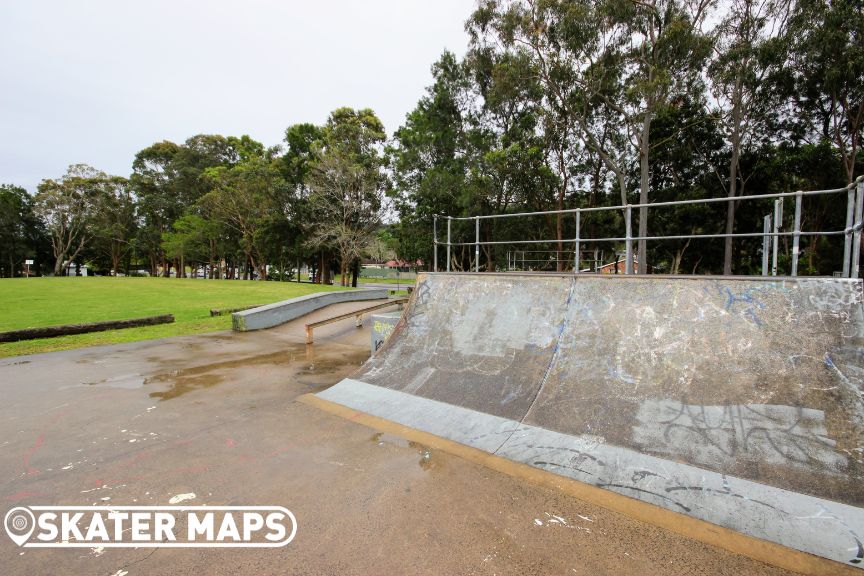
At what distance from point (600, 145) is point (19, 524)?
24.3 metres

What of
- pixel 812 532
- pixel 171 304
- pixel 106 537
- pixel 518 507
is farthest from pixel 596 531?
pixel 171 304

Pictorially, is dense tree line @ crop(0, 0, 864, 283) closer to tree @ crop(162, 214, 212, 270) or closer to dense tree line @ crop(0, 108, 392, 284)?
dense tree line @ crop(0, 108, 392, 284)

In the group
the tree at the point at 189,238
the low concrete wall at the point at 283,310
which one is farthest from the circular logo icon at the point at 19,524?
the tree at the point at 189,238

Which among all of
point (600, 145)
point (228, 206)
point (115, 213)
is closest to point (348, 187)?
point (228, 206)

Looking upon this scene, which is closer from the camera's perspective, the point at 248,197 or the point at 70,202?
the point at 248,197

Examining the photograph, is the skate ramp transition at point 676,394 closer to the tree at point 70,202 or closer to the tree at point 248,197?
the tree at point 248,197

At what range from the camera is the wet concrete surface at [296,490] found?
2.19m

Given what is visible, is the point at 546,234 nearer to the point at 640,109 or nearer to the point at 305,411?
the point at 640,109

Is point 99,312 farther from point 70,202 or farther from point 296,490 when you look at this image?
point 70,202

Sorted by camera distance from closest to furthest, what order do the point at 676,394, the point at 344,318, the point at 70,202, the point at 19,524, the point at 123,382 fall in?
the point at 19,524
the point at 676,394
the point at 123,382
the point at 344,318
the point at 70,202

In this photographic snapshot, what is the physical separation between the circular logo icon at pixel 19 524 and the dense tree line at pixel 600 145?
8204mm

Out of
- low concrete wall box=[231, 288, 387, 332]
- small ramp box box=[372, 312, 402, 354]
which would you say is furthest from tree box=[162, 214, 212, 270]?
small ramp box box=[372, 312, 402, 354]

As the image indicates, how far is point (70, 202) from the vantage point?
4225 centimetres

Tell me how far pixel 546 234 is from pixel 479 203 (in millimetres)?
5788
